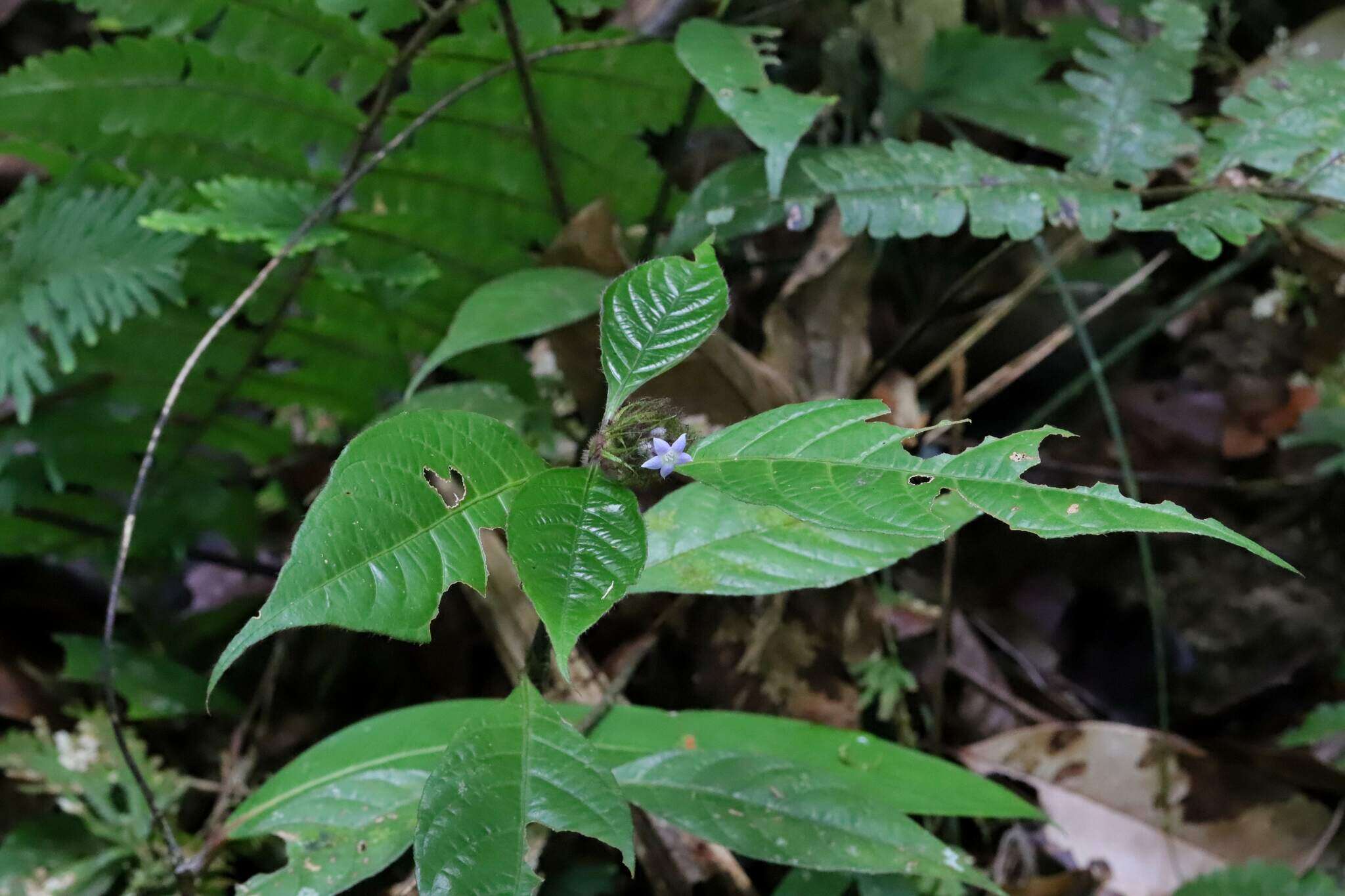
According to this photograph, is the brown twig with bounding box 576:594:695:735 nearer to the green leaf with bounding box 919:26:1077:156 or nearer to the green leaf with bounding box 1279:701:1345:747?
the green leaf with bounding box 1279:701:1345:747

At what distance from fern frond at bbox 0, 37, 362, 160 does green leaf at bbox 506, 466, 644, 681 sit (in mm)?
1174

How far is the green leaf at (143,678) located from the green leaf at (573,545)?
1.29m

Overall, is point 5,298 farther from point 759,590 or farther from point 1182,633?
point 1182,633

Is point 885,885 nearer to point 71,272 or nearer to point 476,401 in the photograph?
point 476,401

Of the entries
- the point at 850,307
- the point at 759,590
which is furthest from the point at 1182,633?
the point at 759,590

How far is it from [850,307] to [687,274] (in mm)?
1150

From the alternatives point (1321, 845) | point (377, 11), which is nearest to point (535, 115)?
point (377, 11)

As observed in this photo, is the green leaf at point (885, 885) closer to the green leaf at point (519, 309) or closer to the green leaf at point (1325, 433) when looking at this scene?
the green leaf at point (519, 309)

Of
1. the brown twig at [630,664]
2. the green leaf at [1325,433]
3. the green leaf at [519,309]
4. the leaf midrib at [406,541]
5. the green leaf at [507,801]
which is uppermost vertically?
the leaf midrib at [406,541]

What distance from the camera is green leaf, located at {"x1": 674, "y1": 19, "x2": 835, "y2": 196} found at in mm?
1255

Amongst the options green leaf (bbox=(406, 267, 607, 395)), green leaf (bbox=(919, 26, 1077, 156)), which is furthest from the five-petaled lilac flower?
green leaf (bbox=(919, 26, 1077, 156))

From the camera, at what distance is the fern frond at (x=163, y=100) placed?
4.94 ft

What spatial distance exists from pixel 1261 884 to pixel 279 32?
215 centimetres

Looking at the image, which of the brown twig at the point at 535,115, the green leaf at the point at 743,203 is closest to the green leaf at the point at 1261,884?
the green leaf at the point at 743,203
